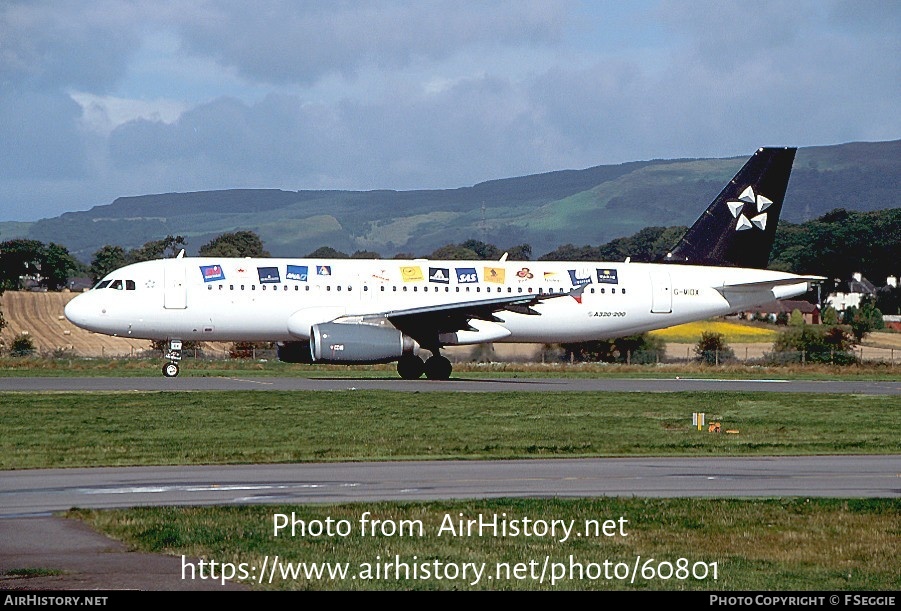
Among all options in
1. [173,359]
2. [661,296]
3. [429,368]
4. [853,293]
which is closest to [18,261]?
[173,359]

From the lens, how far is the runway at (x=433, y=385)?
37625mm

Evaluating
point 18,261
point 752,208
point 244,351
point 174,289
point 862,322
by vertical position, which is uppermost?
point 18,261

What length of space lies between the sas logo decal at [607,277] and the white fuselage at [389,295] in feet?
0.16

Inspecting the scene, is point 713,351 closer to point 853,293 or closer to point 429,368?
point 429,368

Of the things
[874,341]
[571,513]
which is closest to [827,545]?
[571,513]

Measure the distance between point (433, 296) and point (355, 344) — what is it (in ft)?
18.1

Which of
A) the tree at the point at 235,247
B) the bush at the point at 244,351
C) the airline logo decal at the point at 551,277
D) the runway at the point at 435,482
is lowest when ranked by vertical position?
the runway at the point at 435,482

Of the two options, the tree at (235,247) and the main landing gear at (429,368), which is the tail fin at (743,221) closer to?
the main landing gear at (429,368)

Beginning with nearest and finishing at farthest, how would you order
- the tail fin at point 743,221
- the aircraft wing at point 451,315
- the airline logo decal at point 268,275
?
the aircraft wing at point 451,315 < the airline logo decal at point 268,275 < the tail fin at point 743,221

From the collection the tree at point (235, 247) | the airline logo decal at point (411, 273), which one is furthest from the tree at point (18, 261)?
the airline logo decal at point (411, 273)

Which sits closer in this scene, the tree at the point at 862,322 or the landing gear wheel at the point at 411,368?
the landing gear wheel at the point at 411,368

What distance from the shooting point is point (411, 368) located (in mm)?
43875

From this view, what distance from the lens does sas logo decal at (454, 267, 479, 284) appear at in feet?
148
